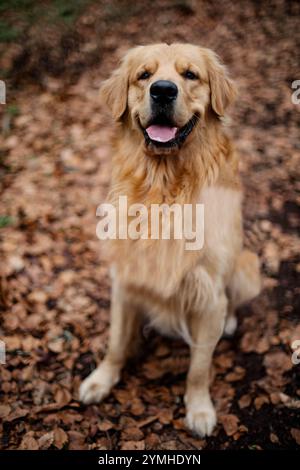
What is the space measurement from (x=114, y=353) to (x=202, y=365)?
22.7 inches

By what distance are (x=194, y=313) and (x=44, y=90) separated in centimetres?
395

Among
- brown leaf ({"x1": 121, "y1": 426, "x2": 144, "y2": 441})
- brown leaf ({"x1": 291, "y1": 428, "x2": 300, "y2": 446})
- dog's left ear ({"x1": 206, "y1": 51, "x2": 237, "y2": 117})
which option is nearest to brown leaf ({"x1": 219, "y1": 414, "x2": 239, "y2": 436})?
brown leaf ({"x1": 291, "y1": 428, "x2": 300, "y2": 446})

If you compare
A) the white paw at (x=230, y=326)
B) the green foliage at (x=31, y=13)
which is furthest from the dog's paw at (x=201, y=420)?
the green foliage at (x=31, y=13)

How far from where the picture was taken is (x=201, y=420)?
92.6 inches

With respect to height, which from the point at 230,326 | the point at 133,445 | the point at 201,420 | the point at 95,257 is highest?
the point at 95,257

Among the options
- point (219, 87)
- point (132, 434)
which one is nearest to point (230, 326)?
point (132, 434)

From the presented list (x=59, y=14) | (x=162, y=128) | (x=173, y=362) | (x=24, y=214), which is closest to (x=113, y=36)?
(x=59, y=14)

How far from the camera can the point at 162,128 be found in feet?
6.60

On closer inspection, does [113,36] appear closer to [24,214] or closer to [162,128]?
[24,214]

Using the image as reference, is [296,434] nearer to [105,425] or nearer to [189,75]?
[105,425]

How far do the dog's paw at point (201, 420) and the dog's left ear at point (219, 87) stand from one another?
1735mm

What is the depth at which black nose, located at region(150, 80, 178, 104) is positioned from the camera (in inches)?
75.6

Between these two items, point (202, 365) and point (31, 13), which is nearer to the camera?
point (202, 365)

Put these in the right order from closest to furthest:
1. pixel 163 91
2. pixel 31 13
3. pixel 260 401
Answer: pixel 163 91 < pixel 260 401 < pixel 31 13
